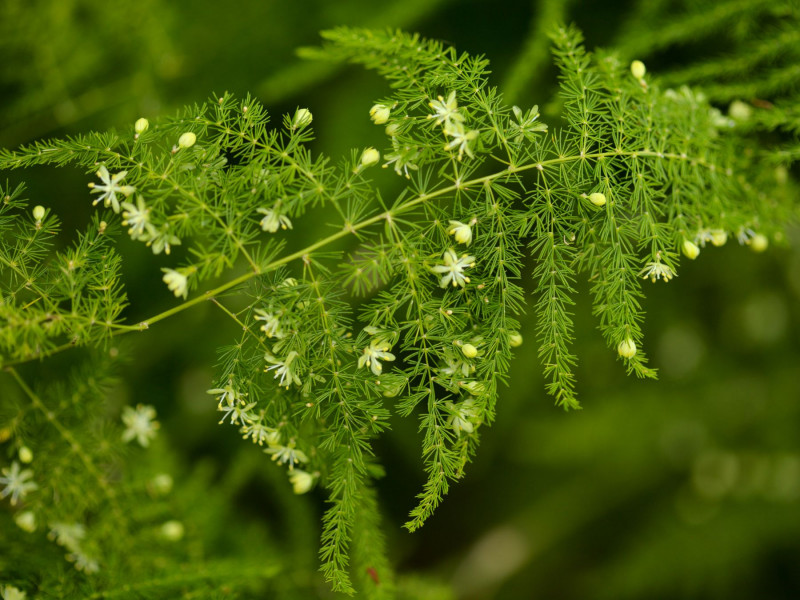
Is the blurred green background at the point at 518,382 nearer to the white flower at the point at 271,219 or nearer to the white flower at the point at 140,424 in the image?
the white flower at the point at 140,424

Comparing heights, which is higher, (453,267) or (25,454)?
(453,267)

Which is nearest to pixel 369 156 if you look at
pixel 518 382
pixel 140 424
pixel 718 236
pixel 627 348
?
pixel 627 348

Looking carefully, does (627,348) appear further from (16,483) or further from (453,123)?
(16,483)

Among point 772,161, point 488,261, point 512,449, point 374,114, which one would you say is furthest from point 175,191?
point 512,449

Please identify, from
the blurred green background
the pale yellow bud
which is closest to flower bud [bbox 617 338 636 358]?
the pale yellow bud

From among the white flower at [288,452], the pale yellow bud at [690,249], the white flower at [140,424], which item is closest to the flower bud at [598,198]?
the pale yellow bud at [690,249]

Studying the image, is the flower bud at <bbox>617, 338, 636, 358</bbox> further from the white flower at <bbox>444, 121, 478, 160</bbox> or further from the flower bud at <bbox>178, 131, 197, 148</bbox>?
the flower bud at <bbox>178, 131, 197, 148</bbox>

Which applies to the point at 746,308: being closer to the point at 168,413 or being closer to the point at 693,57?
the point at 693,57
